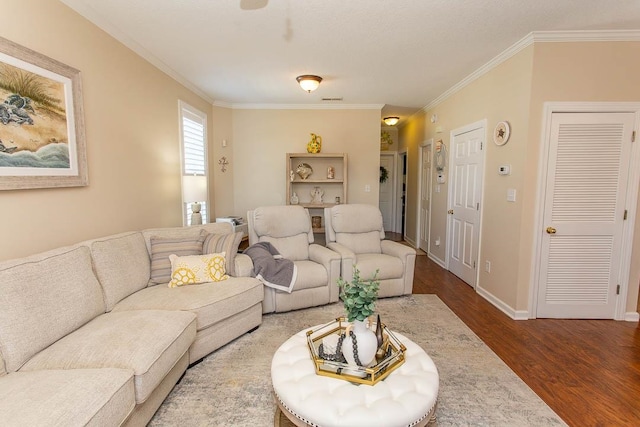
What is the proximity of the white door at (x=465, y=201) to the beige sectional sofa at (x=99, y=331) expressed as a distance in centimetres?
281

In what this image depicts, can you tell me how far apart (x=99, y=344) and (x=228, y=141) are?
4.03 metres

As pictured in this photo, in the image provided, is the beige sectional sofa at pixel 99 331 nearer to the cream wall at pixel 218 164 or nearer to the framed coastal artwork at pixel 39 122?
the framed coastal artwork at pixel 39 122

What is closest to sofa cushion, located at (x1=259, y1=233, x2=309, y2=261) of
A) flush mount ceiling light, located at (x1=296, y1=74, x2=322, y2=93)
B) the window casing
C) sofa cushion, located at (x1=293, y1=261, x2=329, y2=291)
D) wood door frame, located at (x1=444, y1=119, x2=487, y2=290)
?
sofa cushion, located at (x1=293, y1=261, x2=329, y2=291)

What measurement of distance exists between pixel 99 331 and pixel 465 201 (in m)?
3.97

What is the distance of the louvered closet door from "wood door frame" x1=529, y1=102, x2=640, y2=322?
4 centimetres

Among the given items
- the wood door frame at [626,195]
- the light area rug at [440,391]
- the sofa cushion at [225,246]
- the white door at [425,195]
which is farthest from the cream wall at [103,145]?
the white door at [425,195]

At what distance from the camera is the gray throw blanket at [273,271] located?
2.94 metres

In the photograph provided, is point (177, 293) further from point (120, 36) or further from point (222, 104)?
point (222, 104)

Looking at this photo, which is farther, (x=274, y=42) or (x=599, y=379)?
(x=274, y=42)

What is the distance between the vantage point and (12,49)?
5.84ft

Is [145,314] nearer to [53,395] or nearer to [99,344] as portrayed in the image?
[99,344]

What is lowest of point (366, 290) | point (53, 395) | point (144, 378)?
point (144, 378)

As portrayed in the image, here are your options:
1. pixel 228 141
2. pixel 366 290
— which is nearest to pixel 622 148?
pixel 366 290

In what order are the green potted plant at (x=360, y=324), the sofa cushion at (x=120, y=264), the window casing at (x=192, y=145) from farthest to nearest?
1. the window casing at (x=192, y=145)
2. the sofa cushion at (x=120, y=264)
3. the green potted plant at (x=360, y=324)
